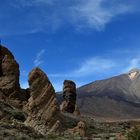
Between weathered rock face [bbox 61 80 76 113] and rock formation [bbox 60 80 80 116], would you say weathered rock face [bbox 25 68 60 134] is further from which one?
weathered rock face [bbox 61 80 76 113]

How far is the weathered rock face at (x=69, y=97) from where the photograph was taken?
104875 mm

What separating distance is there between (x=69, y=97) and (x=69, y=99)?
23.4 inches

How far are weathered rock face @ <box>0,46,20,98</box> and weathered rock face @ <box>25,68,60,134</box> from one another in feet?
87.4

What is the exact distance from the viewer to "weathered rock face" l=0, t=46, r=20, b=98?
73250 millimetres

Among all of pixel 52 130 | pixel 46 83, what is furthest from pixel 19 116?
pixel 52 130

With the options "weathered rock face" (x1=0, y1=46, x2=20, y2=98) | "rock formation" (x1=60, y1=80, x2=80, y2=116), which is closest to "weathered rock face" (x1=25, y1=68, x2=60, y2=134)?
"weathered rock face" (x1=0, y1=46, x2=20, y2=98)

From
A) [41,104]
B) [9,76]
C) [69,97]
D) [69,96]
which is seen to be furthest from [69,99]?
[41,104]

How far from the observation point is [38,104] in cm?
4431

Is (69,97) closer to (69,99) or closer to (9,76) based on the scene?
(69,99)

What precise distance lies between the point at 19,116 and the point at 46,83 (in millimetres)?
9311

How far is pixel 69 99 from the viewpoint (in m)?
106

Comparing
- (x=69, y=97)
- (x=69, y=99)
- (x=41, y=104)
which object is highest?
(x=69, y=97)

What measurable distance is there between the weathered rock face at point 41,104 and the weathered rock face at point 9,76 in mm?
26642

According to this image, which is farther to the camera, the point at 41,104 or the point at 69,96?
the point at 69,96
